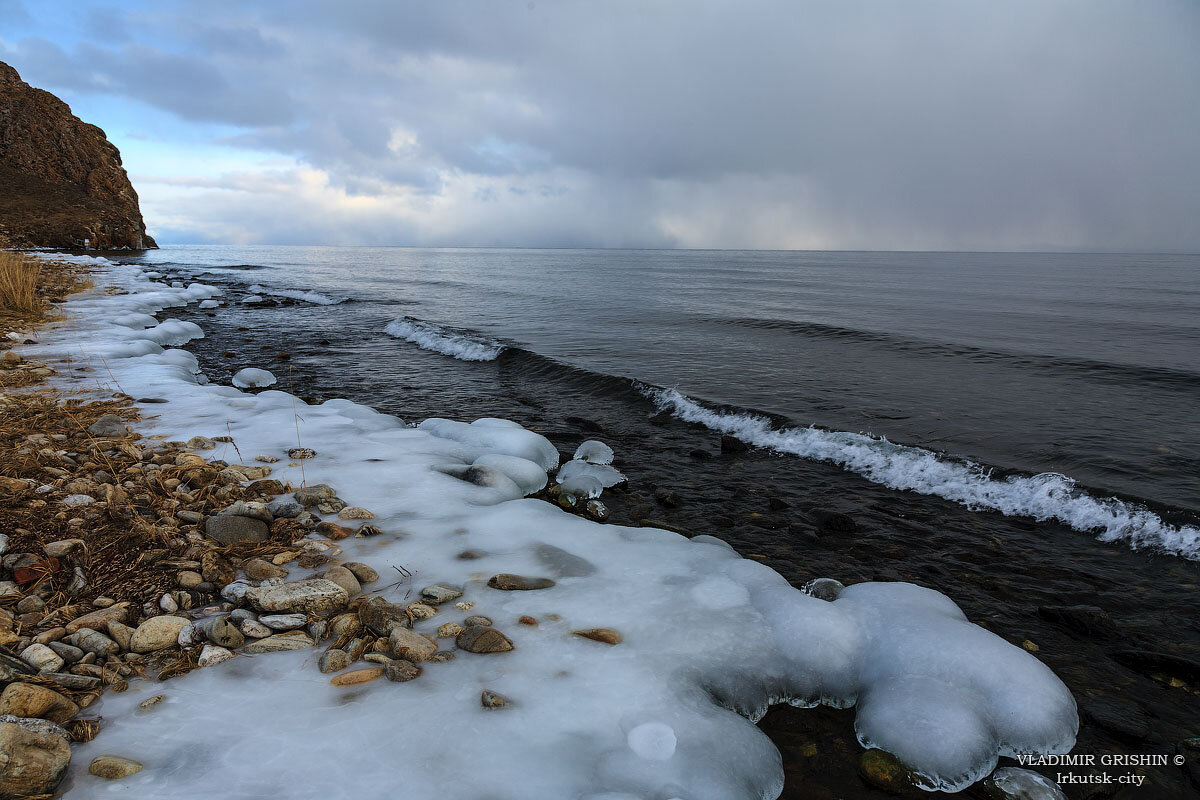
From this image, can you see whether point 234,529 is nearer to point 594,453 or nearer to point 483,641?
point 483,641

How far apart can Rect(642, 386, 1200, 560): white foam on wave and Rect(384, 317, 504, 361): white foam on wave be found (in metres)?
8.50

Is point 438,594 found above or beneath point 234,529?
beneath

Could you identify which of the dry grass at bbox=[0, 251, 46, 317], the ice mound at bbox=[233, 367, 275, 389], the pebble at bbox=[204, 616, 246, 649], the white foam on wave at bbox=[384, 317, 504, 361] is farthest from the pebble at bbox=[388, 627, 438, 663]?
the dry grass at bbox=[0, 251, 46, 317]

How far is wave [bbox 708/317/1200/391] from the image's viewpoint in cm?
1293

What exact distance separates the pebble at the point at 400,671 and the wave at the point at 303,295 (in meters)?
28.4

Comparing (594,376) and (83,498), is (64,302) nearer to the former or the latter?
(594,376)

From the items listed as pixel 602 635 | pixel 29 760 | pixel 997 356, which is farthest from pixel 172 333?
pixel 997 356

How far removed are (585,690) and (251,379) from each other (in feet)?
32.4

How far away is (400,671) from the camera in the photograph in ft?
9.81

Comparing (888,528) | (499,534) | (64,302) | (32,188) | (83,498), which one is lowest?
(888,528)

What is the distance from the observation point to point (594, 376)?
1303cm

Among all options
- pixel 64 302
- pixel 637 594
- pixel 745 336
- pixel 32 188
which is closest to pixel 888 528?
pixel 637 594

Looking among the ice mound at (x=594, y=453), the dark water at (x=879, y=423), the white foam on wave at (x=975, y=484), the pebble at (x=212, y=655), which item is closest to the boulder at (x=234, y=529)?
the pebble at (x=212, y=655)

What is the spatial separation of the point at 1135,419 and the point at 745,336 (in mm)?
10798
